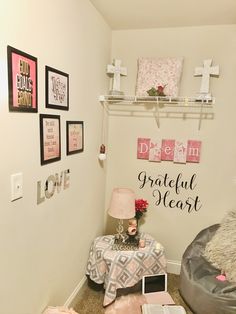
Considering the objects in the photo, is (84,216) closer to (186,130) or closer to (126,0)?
(186,130)

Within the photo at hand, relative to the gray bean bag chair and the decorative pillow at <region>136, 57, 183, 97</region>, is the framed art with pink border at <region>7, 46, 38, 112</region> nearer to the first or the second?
the decorative pillow at <region>136, 57, 183, 97</region>

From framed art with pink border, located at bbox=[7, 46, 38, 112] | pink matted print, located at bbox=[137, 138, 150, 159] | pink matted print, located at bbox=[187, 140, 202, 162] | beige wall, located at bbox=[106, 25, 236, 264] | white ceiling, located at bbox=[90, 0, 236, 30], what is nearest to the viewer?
framed art with pink border, located at bbox=[7, 46, 38, 112]

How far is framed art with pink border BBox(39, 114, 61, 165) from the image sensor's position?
1.48 meters

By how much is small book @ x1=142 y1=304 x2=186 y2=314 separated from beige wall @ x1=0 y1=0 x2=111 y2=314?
0.60 m

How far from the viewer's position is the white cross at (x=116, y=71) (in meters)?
2.46

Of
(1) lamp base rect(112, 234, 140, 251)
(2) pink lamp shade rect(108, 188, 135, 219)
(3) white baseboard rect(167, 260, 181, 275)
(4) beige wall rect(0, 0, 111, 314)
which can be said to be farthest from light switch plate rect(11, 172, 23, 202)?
(3) white baseboard rect(167, 260, 181, 275)

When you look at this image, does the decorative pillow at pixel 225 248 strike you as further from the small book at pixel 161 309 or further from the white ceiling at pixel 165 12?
the white ceiling at pixel 165 12

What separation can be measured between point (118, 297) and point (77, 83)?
1778 mm

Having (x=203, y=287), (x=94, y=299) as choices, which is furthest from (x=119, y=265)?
(x=203, y=287)

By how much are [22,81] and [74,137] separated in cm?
69

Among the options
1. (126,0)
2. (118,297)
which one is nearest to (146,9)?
(126,0)

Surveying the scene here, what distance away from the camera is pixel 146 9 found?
2045 millimetres

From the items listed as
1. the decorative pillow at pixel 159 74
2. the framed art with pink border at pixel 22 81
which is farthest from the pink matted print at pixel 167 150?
the framed art with pink border at pixel 22 81

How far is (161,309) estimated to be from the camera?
6.57 feet
